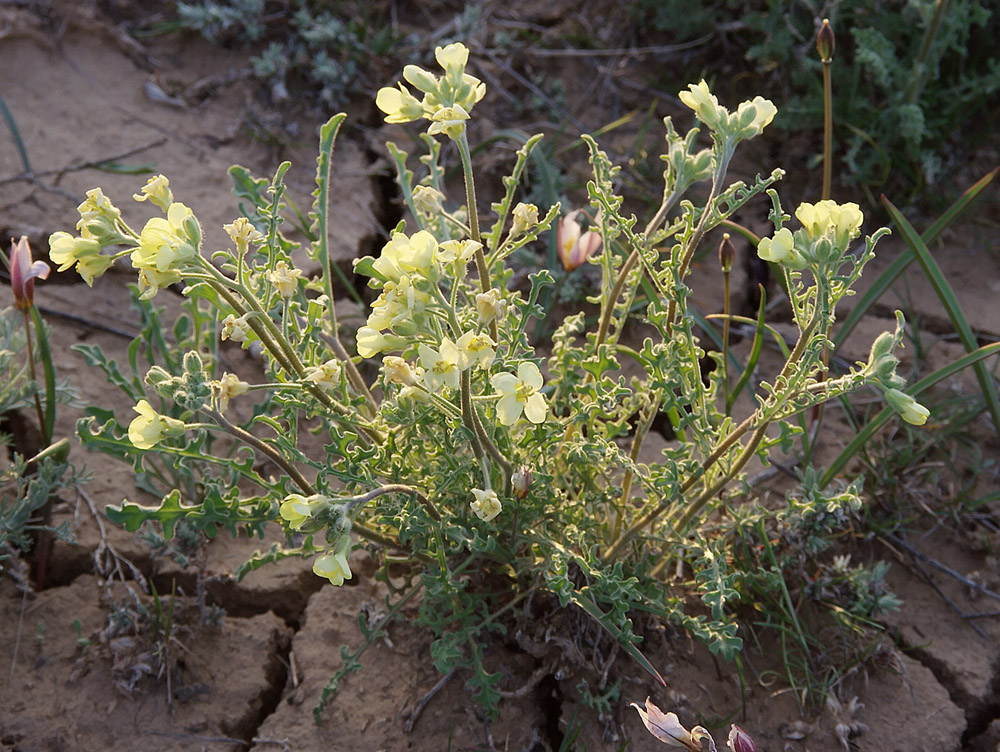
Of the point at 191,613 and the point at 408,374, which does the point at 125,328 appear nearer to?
the point at 191,613

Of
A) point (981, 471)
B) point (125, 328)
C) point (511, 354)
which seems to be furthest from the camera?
point (125, 328)

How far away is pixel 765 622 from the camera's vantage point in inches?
88.2

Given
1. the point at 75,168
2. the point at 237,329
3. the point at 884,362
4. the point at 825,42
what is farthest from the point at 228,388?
the point at 75,168

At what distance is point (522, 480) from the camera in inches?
66.3

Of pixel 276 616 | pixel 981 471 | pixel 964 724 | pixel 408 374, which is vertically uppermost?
pixel 408 374

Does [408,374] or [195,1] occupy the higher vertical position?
[408,374]

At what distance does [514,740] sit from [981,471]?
1591 mm

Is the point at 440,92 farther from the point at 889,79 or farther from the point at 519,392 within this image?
the point at 889,79

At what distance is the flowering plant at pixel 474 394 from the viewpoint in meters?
1.43

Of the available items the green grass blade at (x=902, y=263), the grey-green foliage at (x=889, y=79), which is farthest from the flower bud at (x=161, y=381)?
the grey-green foliage at (x=889, y=79)

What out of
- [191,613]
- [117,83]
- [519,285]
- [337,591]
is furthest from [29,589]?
[117,83]

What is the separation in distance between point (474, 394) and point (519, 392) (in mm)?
337

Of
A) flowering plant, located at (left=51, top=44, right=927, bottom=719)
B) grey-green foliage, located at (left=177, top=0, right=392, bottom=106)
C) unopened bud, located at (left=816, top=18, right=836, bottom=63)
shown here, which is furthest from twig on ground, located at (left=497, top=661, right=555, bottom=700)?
grey-green foliage, located at (left=177, top=0, right=392, bottom=106)

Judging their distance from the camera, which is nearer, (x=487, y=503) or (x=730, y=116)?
(x=487, y=503)
